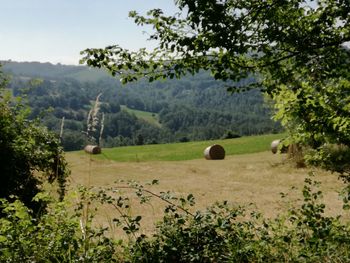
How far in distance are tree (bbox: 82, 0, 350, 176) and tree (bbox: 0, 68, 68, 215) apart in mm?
4280

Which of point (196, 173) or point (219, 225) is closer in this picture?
point (219, 225)

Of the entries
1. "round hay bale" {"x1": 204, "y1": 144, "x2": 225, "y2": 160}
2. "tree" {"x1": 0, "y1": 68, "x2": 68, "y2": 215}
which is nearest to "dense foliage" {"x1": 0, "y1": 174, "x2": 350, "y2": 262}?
"tree" {"x1": 0, "y1": 68, "x2": 68, "y2": 215}

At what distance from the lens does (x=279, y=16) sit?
559 cm

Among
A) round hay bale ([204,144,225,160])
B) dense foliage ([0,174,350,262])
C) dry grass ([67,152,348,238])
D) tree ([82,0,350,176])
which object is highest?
tree ([82,0,350,176])

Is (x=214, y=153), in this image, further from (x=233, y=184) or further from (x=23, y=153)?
(x=23, y=153)

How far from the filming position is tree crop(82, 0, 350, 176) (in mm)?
5242

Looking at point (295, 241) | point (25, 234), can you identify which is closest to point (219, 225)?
point (295, 241)

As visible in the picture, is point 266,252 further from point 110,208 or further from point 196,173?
point 196,173

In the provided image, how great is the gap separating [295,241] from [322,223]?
0.42 metres

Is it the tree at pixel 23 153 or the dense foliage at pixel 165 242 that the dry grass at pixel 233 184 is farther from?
the dense foliage at pixel 165 242

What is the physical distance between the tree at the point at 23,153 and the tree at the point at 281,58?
4.28 meters

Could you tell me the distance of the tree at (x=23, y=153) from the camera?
29.1ft

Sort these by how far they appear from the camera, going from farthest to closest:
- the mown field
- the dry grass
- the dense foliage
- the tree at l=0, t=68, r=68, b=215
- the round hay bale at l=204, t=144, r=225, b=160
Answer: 1. the round hay bale at l=204, t=144, r=225, b=160
2. the dry grass
3. the mown field
4. the tree at l=0, t=68, r=68, b=215
5. the dense foliage

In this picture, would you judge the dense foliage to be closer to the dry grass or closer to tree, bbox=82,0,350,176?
tree, bbox=82,0,350,176
